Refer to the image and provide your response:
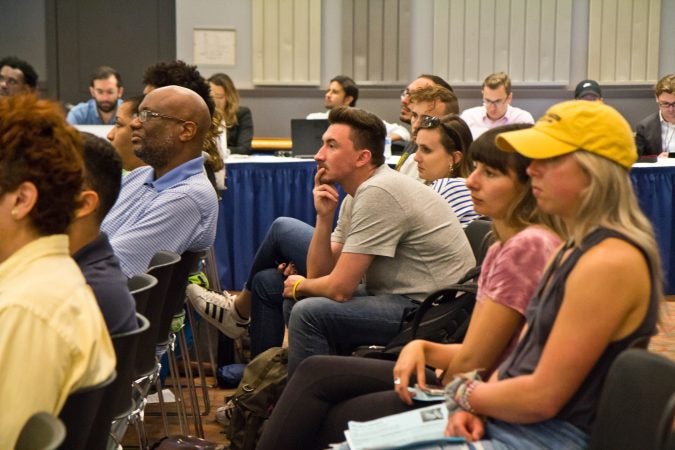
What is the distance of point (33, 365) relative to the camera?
5.17 ft

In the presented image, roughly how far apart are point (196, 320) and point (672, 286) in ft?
12.2

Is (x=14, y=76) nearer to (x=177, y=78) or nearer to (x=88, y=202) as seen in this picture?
(x=177, y=78)

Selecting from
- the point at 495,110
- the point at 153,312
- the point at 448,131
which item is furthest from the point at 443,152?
the point at 495,110

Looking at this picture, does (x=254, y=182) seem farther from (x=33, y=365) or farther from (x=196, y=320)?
(x=33, y=365)

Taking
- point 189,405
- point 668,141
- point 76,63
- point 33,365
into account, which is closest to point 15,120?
point 33,365

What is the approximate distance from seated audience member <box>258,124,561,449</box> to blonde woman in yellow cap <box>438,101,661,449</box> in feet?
0.88

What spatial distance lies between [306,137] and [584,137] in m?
5.55

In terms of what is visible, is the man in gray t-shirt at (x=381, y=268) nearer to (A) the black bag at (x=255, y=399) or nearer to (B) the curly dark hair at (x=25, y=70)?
(A) the black bag at (x=255, y=399)

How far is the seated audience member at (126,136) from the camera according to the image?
4266 mm

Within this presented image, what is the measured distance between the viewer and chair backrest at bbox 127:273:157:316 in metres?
2.44

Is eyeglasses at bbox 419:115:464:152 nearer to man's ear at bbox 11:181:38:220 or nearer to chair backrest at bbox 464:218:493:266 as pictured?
chair backrest at bbox 464:218:493:266

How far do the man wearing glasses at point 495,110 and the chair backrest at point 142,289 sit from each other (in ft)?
20.1

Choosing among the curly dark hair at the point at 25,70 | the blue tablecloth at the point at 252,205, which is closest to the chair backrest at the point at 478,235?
the blue tablecloth at the point at 252,205

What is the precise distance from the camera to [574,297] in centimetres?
191
